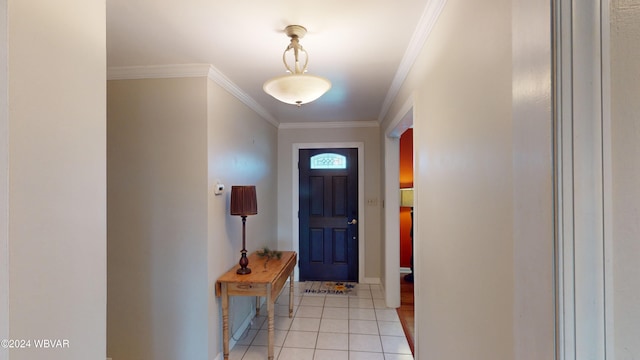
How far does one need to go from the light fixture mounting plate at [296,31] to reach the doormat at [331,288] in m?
3.32

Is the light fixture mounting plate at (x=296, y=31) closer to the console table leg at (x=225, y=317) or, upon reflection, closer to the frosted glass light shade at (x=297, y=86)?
the frosted glass light shade at (x=297, y=86)

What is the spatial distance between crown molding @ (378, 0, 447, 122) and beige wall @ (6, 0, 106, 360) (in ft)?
4.74

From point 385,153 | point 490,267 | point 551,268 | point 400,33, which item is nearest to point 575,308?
point 551,268

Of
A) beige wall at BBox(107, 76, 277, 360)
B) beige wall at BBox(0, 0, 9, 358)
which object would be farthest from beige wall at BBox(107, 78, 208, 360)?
beige wall at BBox(0, 0, 9, 358)

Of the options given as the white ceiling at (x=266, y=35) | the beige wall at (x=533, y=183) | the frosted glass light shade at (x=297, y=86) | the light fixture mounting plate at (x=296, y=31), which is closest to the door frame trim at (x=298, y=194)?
the white ceiling at (x=266, y=35)

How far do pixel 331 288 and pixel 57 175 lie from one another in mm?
3785

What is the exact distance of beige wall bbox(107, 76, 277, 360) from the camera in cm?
226

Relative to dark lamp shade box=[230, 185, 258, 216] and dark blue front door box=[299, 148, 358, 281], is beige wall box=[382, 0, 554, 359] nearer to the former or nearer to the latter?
dark lamp shade box=[230, 185, 258, 216]

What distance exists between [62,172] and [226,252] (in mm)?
1873

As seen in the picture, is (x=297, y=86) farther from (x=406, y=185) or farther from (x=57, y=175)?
(x=406, y=185)

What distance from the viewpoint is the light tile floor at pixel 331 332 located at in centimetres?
254

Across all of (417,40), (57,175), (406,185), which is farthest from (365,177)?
(57,175)

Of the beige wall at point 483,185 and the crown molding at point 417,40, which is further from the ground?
the crown molding at point 417,40

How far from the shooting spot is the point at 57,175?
855mm
